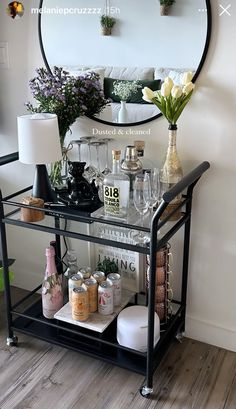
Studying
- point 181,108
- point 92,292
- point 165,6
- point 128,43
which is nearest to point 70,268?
point 92,292

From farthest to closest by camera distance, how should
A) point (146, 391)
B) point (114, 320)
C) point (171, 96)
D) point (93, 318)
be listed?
point (114, 320)
point (93, 318)
point (146, 391)
point (171, 96)

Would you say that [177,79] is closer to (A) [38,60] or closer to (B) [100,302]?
(A) [38,60]

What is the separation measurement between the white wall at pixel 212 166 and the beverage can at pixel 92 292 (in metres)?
0.43

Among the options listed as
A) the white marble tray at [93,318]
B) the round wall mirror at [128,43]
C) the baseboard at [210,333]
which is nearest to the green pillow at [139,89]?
the round wall mirror at [128,43]

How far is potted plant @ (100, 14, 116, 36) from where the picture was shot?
6.20ft

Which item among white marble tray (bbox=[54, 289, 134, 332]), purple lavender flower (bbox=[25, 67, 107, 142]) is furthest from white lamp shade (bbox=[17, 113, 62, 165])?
white marble tray (bbox=[54, 289, 134, 332])

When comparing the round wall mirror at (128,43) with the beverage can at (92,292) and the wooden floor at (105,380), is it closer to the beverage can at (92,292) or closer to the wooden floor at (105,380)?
the beverage can at (92,292)

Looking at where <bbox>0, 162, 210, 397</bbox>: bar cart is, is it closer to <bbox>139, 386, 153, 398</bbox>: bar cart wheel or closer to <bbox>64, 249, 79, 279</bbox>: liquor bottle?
<bbox>139, 386, 153, 398</bbox>: bar cart wheel

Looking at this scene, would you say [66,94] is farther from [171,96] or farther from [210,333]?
[210,333]

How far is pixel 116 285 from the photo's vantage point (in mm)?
1987

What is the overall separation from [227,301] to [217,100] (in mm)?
851

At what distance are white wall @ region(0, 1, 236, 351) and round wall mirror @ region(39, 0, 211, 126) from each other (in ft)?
0.21

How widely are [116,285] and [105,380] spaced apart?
0.38 metres

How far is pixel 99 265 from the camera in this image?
83.1 inches
